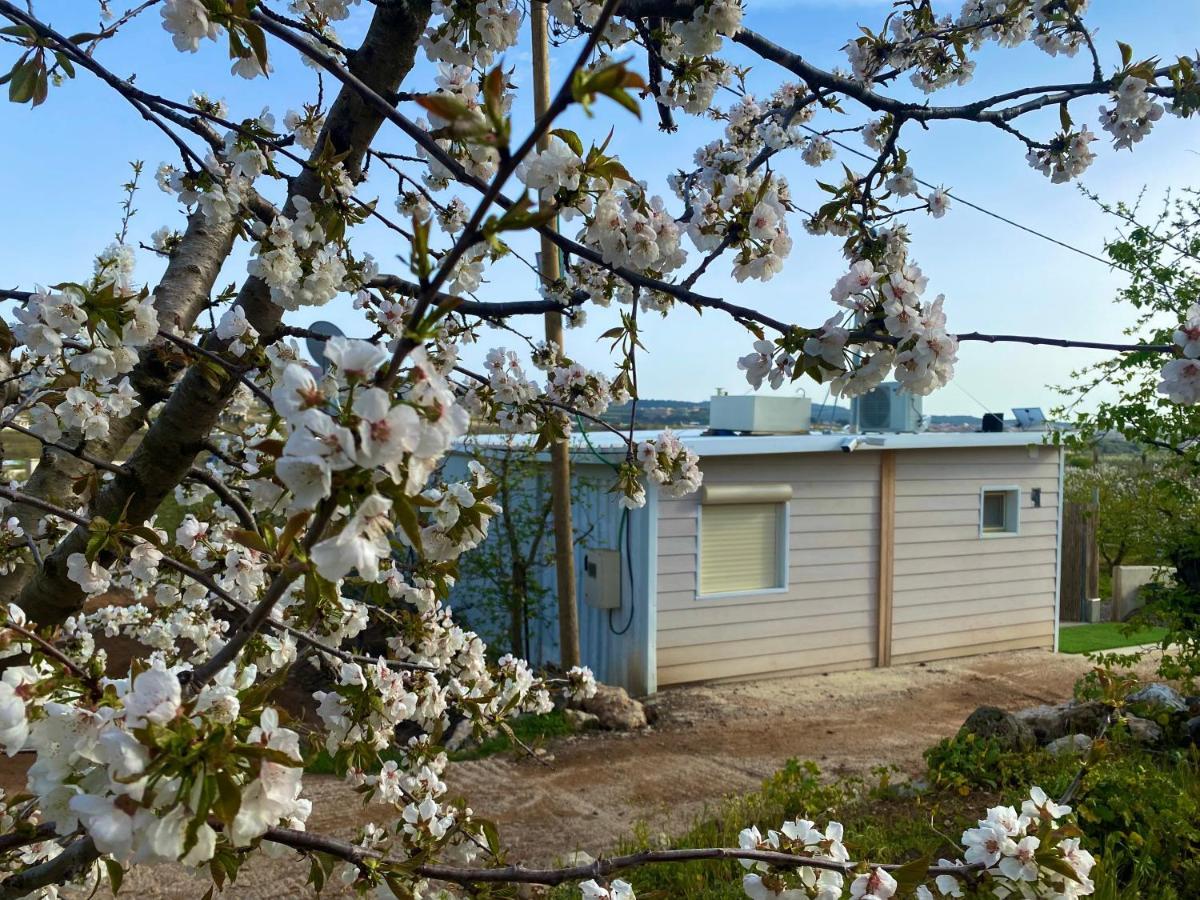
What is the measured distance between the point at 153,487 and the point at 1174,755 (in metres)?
4.58

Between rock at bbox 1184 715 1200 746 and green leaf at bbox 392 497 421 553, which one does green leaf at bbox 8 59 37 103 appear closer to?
green leaf at bbox 392 497 421 553

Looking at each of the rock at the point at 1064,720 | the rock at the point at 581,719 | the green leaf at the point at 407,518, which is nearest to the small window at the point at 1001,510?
the rock at the point at 1064,720

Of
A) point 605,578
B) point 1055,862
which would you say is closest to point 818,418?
point 605,578

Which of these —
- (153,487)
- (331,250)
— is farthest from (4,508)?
(331,250)

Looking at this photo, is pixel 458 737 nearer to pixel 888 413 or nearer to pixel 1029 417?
pixel 888 413

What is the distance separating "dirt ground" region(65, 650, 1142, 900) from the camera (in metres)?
4.56

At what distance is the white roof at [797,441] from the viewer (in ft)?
25.2

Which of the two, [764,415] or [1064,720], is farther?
[764,415]

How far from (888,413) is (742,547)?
256 cm

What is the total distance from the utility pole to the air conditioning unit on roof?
13.4 feet

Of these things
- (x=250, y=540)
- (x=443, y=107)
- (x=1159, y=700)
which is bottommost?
(x=1159, y=700)

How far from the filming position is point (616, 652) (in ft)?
25.3

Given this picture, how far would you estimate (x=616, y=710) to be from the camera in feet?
21.8

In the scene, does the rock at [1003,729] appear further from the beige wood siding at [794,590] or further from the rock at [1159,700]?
the beige wood siding at [794,590]
